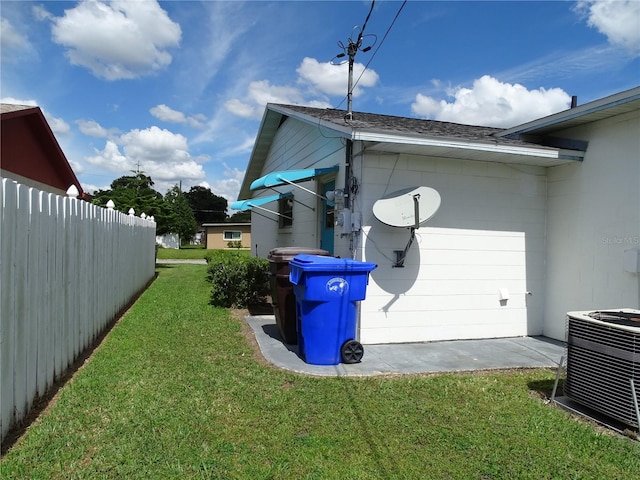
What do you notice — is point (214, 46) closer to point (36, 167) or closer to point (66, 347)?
point (36, 167)

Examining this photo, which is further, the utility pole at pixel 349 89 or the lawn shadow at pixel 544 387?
the utility pole at pixel 349 89

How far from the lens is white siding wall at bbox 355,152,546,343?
6.21m

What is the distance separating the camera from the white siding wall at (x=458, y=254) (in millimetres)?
6207

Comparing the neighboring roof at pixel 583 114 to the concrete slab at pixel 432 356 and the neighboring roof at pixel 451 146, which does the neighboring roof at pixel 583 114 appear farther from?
the concrete slab at pixel 432 356

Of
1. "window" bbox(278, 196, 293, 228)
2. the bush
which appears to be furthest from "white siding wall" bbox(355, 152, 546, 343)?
"window" bbox(278, 196, 293, 228)

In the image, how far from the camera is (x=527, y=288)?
23.1 ft

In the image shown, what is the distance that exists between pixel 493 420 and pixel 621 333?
1.26 meters

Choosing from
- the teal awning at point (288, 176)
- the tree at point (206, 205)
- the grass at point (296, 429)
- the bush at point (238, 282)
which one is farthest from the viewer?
the tree at point (206, 205)

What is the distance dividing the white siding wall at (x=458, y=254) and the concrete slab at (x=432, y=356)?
1.02 feet

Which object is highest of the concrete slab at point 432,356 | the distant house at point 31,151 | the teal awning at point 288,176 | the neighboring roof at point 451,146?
the distant house at point 31,151

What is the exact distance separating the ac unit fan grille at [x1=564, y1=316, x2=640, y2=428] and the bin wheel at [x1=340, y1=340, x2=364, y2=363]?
2.24 m

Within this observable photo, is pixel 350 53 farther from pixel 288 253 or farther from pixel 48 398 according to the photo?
pixel 48 398

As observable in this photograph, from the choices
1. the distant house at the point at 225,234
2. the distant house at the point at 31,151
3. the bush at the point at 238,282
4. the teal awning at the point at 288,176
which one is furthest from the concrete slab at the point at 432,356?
the distant house at the point at 225,234

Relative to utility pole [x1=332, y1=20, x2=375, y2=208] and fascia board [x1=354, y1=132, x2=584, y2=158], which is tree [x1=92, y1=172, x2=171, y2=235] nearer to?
utility pole [x1=332, y1=20, x2=375, y2=208]
